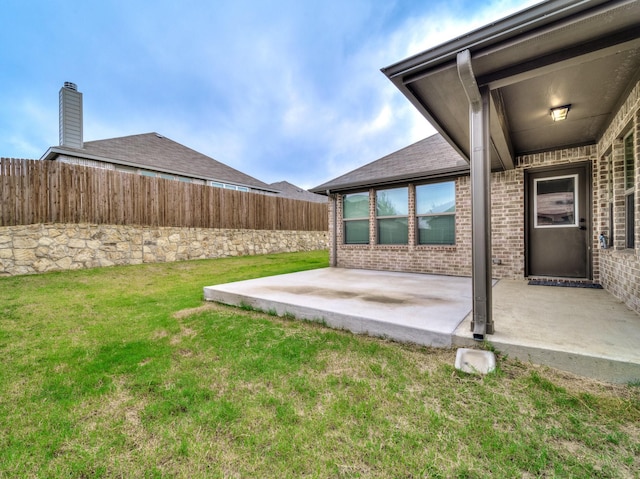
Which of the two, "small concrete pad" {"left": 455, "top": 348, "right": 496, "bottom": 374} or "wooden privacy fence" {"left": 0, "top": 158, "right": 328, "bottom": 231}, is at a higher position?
"wooden privacy fence" {"left": 0, "top": 158, "right": 328, "bottom": 231}

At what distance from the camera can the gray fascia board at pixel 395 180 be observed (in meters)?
6.13

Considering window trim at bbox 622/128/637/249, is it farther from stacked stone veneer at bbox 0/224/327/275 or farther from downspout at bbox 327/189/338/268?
stacked stone veneer at bbox 0/224/327/275

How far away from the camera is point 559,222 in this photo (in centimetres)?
542

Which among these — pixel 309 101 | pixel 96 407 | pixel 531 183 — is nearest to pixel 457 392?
pixel 96 407

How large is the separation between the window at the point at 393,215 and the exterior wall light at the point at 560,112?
3413 millimetres

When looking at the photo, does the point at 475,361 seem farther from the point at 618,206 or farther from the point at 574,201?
the point at 574,201

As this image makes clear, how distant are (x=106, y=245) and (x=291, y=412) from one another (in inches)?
347

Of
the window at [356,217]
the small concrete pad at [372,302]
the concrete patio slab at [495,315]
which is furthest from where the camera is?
the window at [356,217]

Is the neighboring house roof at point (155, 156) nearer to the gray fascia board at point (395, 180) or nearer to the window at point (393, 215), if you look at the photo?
the gray fascia board at point (395, 180)

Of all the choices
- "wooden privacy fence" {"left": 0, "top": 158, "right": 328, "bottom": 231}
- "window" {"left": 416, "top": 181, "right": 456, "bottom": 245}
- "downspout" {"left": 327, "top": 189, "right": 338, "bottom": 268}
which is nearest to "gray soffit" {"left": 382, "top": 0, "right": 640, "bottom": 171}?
"window" {"left": 416, "top": 181, "right": 456, "bottom": 245}

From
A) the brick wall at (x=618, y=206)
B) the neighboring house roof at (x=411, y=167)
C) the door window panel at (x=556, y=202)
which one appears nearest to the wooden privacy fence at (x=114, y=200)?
the neighboring house roof at (x=411, y=167)

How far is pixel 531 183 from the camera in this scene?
565 centimetres

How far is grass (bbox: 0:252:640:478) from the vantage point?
4.71ft

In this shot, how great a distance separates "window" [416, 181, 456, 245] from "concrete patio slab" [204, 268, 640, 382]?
5.32 ft
